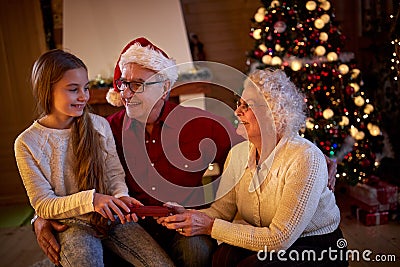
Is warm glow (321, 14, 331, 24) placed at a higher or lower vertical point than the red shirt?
higher

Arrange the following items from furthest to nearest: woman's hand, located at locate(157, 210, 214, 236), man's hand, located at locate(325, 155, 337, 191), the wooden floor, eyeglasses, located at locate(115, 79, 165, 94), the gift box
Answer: the gift box < the wooden floor < eyeglasses, located at locate(115, 79, 165, 94) < man's hand, located at locate(325, 155, 337, 191) < woman's hand, located at locate(157, 210, 214, 236)

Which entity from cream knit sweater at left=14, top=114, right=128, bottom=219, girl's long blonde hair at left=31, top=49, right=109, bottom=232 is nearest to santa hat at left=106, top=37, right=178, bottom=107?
girl's long blonde hair at left=31, top=49, right=109, bottom=232

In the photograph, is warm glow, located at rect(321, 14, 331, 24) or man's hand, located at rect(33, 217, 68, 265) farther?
warm glow, located at rect(321, 14, 331, 24)

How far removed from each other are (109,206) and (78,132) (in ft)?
1.06

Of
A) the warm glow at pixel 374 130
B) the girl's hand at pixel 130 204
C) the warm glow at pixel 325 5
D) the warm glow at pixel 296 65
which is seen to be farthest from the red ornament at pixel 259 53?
the girl's hand at pixel 130 204

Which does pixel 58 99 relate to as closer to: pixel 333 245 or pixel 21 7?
pixel 333 245

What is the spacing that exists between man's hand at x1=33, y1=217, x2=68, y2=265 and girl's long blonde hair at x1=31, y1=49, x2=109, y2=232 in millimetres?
132

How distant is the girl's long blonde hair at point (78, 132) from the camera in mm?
1543

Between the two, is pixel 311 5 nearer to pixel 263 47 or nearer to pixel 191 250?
pixel 263 47

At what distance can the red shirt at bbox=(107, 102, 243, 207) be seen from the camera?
1778mm

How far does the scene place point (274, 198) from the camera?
4.78ft

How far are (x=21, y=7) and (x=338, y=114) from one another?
8.62 ft

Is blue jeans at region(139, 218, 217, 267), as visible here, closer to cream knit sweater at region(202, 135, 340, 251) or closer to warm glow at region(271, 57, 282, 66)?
cream knit sweater at region(202, 135, 340, 251)

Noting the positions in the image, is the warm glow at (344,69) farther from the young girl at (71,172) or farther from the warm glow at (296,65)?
the young girl at (71,172)
